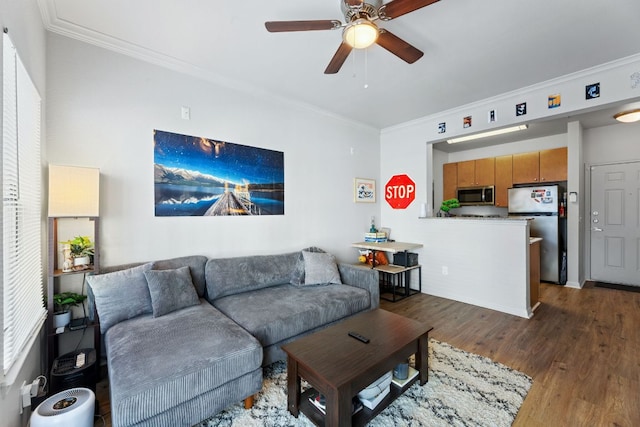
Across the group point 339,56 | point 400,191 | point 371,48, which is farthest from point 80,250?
point 400,191

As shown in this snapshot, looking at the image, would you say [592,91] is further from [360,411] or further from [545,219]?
[360,411]

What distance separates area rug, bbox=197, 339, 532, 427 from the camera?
1646 mm

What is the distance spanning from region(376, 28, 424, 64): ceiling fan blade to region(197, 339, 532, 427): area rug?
2.39 m

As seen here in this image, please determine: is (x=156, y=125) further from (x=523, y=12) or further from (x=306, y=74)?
(x=523, y=12)

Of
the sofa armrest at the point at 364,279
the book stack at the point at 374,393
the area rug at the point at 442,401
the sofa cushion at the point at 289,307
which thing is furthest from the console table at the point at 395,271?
the book stack at the point at 374,393

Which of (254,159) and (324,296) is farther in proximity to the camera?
(254,159)

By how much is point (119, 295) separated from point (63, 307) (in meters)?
0.41

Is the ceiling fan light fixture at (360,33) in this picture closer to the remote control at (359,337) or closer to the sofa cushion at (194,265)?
the remote control at (359,337)

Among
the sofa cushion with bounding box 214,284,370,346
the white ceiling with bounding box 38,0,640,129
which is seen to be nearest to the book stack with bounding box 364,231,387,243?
the sofa cushion with bounding box 214,284,370,346

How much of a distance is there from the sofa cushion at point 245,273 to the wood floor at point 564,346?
1029 millimetres

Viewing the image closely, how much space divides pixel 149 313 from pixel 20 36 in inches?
73.2

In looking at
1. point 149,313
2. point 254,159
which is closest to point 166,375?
point 149,313

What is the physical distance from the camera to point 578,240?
4398 millimetres

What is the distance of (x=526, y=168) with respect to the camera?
4.95m
